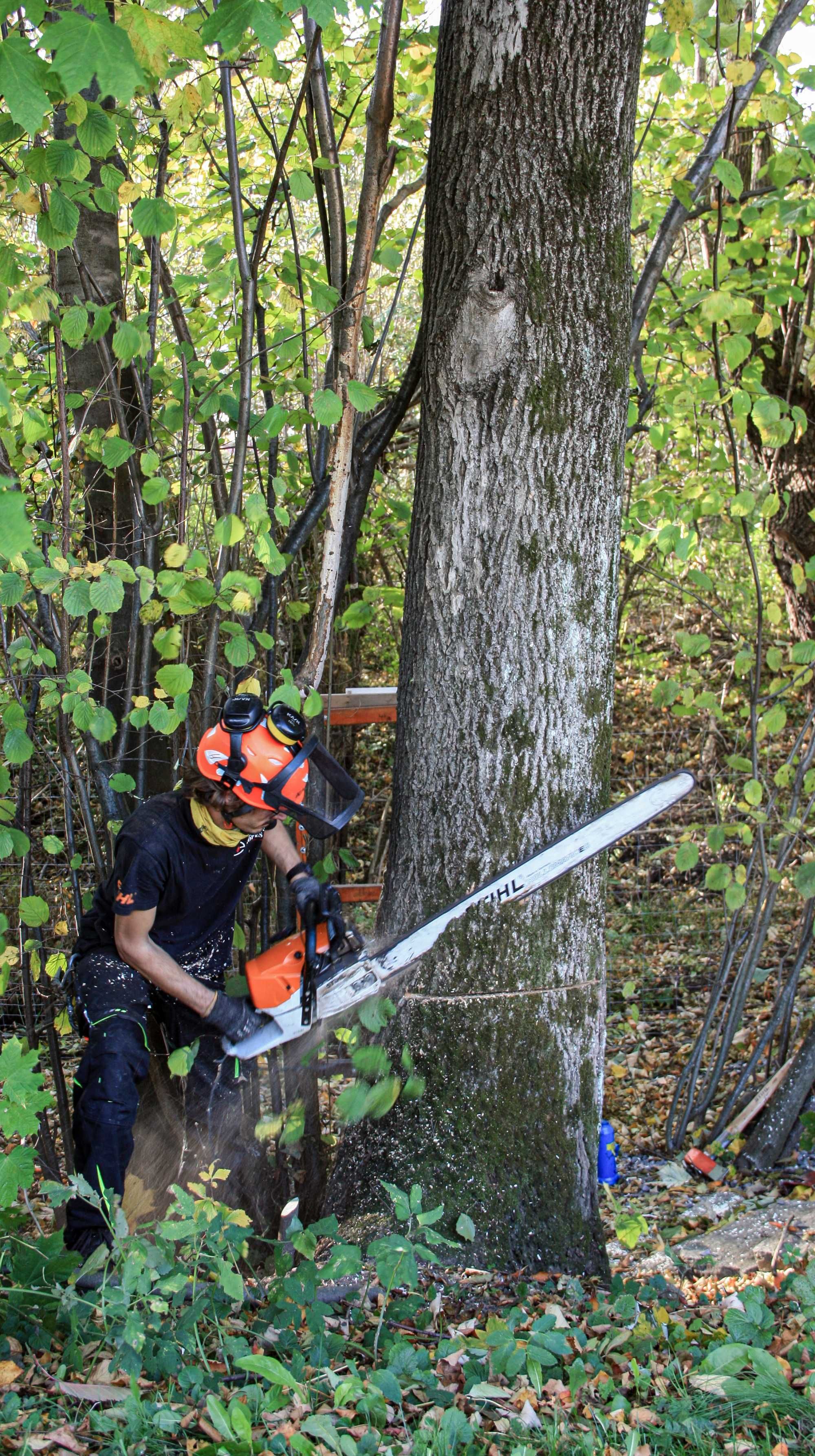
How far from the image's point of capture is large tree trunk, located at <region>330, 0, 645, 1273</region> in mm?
2885

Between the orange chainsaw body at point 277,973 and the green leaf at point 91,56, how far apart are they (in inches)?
86.2

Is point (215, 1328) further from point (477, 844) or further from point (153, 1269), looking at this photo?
point (477, 844)

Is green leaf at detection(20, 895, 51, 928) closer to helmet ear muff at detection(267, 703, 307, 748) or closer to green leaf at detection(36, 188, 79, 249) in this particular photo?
helmet ear muff at detection(267, 703, 307, 748)

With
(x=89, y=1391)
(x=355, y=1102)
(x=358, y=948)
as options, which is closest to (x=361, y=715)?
(x=358, y=948)

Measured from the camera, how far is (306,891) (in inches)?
131

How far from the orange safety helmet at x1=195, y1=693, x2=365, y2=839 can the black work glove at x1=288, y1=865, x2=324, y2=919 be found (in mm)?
323

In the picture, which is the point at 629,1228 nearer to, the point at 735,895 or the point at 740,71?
the point at 735,895

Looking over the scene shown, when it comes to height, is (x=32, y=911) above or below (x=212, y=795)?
below

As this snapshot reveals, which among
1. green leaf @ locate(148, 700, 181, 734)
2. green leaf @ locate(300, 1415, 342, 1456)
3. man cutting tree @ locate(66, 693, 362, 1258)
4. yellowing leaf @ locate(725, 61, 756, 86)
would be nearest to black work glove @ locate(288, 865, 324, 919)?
man cutting tree @ locate(66, 693, 362, 1258)

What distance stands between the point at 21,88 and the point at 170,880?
7.05ft

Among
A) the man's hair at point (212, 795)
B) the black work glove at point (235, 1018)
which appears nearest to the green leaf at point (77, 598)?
the man's hair at point (212, 795)

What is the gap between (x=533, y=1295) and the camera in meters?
2.83

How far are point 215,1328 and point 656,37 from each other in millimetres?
4110

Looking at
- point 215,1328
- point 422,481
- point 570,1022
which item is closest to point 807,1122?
point 570,1022
